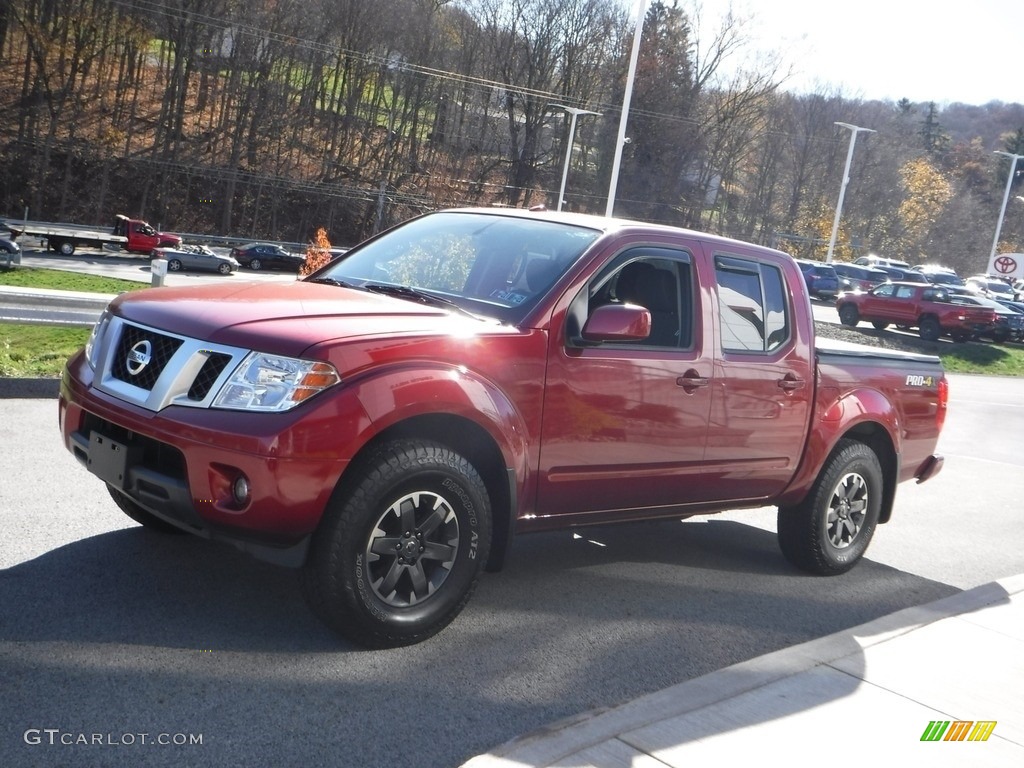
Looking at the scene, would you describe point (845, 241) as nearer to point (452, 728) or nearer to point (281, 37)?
point (281, 37)

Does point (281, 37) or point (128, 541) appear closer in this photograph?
point (128, 541)

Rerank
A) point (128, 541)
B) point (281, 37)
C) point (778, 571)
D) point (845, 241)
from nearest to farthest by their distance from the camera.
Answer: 1. point (128, 541)
2. point (778, 571)
3. point (281, 37)
4. point (845, 241)

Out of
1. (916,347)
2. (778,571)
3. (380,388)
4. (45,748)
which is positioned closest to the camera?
(45,748)

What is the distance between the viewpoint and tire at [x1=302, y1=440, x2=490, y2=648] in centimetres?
429

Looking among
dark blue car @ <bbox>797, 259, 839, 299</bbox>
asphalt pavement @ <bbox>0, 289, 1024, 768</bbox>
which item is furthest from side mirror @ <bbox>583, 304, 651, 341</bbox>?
dark blue car @ <bbox>797, 259, 839, 299</bbox>

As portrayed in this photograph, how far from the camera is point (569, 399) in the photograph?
5039mm

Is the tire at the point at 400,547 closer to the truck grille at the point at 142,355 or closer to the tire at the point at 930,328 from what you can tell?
the truck grille at the point at 142,355

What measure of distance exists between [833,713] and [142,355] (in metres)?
3.19

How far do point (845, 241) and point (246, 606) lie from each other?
259ft

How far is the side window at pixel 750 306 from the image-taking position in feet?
19.4

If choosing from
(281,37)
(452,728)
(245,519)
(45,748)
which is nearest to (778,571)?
(452,728)

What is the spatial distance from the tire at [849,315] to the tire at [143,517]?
3313 centimetres

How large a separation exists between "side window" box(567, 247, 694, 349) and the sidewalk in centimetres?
166

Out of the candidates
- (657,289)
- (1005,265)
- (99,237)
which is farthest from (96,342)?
(99,237)
